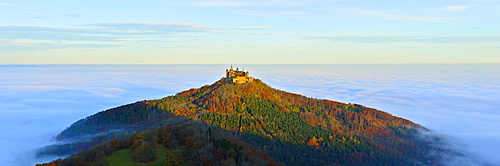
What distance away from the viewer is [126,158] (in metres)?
42.3

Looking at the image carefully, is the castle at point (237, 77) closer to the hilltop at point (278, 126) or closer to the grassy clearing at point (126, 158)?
the hilltop at point (278, 126)

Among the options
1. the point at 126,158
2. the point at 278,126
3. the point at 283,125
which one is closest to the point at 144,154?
the point at 126,158

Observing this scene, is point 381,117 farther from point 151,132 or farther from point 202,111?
point 151,132

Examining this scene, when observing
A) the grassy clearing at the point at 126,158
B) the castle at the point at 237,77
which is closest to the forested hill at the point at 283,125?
the castle at the point at 237,77

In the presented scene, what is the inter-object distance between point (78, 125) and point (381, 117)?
97579 millimetres

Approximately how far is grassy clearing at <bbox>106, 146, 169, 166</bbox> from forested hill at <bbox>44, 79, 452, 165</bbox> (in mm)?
33069

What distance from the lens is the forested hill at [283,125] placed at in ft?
263

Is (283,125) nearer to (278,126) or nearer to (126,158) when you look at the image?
(278,126)

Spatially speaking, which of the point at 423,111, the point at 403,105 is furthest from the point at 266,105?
the point at 403,105

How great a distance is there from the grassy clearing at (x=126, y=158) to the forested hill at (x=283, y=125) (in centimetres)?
3307

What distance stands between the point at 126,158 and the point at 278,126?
5313 centimetres

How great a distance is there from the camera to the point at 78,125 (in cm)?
10494

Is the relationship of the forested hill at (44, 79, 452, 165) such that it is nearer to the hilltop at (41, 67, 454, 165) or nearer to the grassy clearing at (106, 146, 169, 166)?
the hilltop at (41, 67, 454, 165)

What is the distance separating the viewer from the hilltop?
79.9 metres
